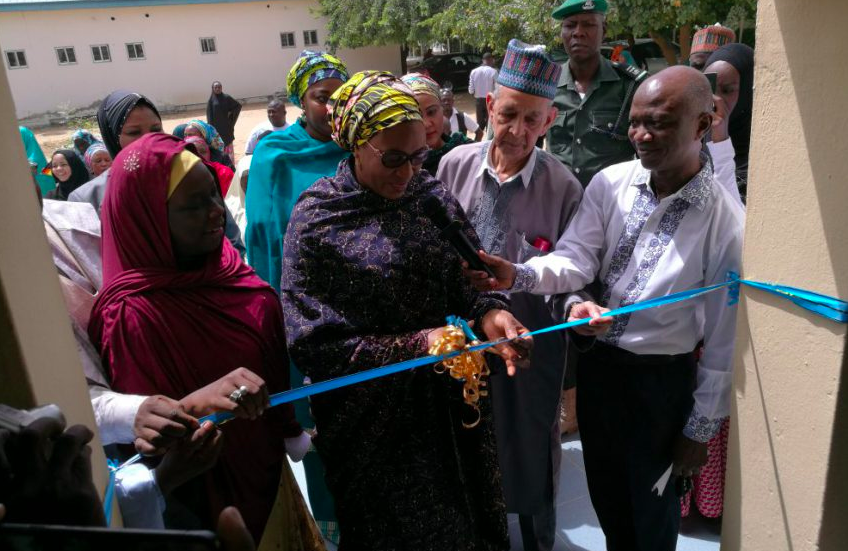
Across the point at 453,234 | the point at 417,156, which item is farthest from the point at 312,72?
the point at 453,234

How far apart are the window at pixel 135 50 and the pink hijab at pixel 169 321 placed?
2904cm

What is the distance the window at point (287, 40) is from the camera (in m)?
28.8

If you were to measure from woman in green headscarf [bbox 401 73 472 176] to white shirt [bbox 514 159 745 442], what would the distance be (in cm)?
114

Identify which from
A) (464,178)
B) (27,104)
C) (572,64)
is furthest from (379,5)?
(464,178)

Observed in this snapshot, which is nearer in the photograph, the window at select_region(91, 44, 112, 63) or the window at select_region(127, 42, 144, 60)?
the window at select_region(91, 44, 112, 63)

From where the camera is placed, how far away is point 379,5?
2403cm

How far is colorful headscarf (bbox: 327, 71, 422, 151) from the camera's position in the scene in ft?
6.68

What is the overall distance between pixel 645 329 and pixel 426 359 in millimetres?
864

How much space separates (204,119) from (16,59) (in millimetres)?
8445

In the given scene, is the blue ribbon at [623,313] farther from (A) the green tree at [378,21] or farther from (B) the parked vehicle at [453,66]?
(B) the parked vehicle at [453,66]

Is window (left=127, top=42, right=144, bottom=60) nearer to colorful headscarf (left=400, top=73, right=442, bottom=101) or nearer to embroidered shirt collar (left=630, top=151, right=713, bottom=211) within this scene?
colorful headscarf (left=400, top=73, right=442, bottom=101)

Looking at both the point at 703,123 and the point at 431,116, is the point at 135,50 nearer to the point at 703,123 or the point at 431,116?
the point at 431,116

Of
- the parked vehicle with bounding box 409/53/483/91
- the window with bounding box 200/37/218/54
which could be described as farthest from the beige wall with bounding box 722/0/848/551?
the window with bounding box 200/37/218/54

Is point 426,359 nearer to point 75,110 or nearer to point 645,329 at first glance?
point 645,329
